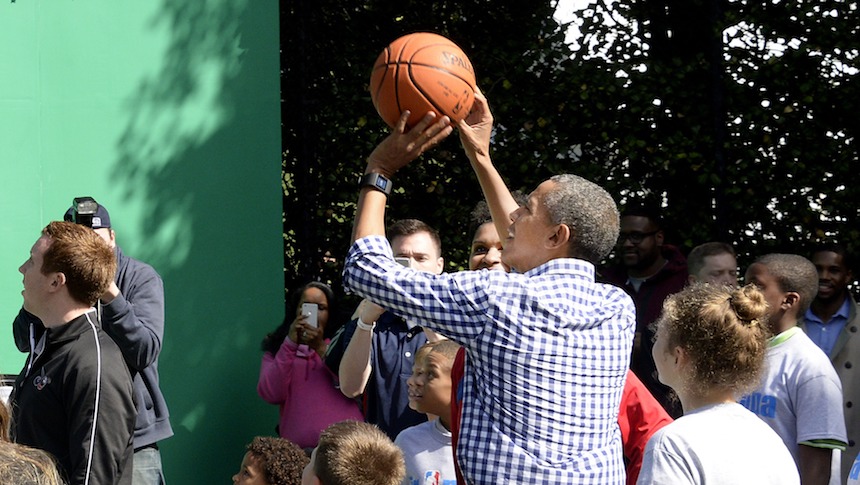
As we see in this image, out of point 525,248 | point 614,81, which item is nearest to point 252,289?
point 614,81

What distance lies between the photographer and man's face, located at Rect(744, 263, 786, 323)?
5.22 meters

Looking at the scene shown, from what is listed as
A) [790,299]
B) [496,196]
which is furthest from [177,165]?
[790,299]

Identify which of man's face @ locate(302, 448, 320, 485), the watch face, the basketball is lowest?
man's face @ locate(302, 448, 320, 485)

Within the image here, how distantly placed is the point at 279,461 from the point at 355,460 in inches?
33.2

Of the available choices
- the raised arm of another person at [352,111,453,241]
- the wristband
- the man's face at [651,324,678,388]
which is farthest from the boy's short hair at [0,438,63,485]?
the wristband

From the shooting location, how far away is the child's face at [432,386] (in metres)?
4.62

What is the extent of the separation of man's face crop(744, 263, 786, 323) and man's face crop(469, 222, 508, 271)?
1.28 metres

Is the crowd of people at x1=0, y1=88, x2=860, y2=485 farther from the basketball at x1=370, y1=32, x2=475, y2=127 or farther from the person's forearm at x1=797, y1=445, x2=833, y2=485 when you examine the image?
the basketball at x1=370, y1=32, x2=475, y2=127

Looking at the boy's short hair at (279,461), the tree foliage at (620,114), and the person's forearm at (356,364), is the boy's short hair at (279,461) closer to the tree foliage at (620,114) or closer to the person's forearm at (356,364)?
the person's forearm at (356,364)

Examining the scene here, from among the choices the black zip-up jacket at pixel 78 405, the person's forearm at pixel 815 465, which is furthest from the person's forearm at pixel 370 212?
the person's forearm at pixel 815 465

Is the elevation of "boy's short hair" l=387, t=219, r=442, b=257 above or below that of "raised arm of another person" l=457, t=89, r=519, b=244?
below

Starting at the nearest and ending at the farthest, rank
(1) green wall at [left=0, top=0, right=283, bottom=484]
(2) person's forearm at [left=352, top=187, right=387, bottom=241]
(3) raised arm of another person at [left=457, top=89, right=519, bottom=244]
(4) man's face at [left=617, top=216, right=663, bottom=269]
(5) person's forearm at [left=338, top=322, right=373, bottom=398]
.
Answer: (2) person's forearm at [left=352, top=187, right=387, bottom=241], (3) raised arm of another person at [left=457, top=89, right=519, bottom=244], (5) person's forearm at [left=338, top=322, right=373, bottom=398], (1) green wall at [left=0, top=0, right=283, bottom=484], (4) man's face at [left=617, top=216, right=663, bottom=269]

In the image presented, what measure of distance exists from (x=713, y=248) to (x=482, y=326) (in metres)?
3.31

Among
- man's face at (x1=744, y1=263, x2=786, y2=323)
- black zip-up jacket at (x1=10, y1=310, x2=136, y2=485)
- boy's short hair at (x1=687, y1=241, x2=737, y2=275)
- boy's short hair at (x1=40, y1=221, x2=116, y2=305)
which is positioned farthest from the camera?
boy's short hair at (x1=687, y1=241, x2=737, y2=275)
